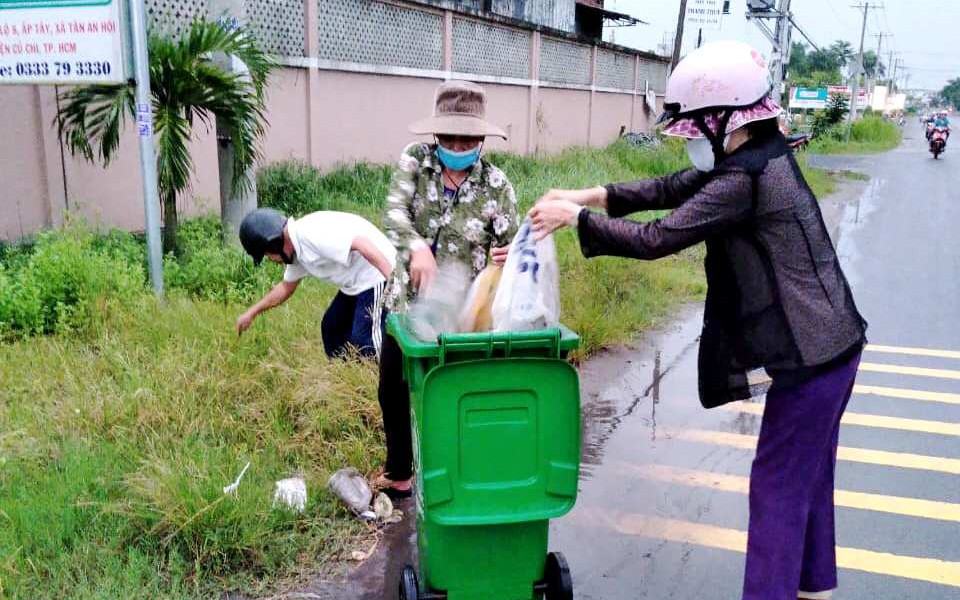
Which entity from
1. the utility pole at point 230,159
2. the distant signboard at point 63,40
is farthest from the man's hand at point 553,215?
the utility pole at point 230,159

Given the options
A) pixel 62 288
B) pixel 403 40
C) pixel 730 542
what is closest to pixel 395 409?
pixel 730 542

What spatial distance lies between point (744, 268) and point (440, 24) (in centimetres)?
1166

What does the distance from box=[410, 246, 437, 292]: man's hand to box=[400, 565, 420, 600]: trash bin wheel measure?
0.92 metres

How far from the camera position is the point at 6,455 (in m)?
3.25

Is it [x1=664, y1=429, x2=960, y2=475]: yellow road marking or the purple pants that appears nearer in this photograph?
the purple pants

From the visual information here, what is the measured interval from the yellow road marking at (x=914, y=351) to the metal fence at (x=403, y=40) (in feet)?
18.7

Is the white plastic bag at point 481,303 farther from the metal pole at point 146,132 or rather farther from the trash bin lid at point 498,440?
the metal pole at point 146,132

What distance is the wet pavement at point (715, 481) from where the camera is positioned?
9.80ft

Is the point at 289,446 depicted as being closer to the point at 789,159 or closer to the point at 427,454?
the point at 427,454

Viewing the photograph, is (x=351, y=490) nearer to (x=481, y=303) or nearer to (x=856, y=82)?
(x=481, y=303)

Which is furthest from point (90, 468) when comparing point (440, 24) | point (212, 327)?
point (440, 24)

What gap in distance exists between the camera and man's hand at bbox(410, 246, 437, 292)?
9.06ft

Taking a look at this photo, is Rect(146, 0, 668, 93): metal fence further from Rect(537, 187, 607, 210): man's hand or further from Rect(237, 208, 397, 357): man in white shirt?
Rect(537, 187, 607, 210): man's hand

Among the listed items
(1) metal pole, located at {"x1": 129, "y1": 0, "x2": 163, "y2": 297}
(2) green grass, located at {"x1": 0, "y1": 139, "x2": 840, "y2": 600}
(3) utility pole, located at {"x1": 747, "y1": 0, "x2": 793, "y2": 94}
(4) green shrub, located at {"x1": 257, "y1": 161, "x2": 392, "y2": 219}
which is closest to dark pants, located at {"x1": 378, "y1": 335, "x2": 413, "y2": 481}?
(2) green grass, located at {"x1": 0, "y1": 139, "x2": 840, "y2": 600}
